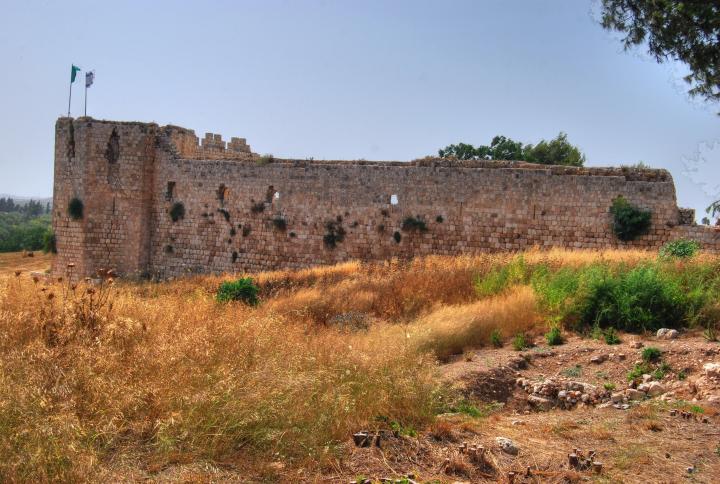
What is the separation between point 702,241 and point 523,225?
3.63 metres

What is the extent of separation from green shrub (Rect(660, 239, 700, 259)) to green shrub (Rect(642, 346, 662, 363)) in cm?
444

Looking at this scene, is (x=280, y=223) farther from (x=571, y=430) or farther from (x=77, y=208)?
(x=571, y=430)

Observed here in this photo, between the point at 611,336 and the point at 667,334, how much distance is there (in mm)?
644

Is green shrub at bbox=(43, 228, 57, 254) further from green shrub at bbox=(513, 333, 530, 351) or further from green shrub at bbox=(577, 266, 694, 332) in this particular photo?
green shrub at bbox=(577, 266, 694, 332)

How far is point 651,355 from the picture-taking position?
7523 mm

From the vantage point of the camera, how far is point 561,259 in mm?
11820

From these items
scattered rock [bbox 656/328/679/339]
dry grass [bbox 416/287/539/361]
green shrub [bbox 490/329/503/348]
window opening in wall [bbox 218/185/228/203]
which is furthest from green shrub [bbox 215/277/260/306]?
scattered rock [bbox 656/328/679/339]

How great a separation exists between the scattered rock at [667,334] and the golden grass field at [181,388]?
2.72 metres

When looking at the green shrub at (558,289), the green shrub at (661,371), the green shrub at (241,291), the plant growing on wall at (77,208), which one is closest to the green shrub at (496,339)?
the green shrub at (558,289)

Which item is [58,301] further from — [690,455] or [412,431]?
[690,455]

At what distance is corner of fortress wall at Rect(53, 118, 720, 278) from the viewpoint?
14.8 m

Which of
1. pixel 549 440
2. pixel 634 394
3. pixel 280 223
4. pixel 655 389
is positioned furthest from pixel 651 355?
pixel 280 223

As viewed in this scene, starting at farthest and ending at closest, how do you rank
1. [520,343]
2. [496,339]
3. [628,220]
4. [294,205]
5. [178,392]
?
[294,205] < [628,220] < [496,339] < [520,343] < [178,392]

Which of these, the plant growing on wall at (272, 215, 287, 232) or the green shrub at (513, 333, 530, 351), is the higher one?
the plant growing on wall at (272, 215, 287, 232)
